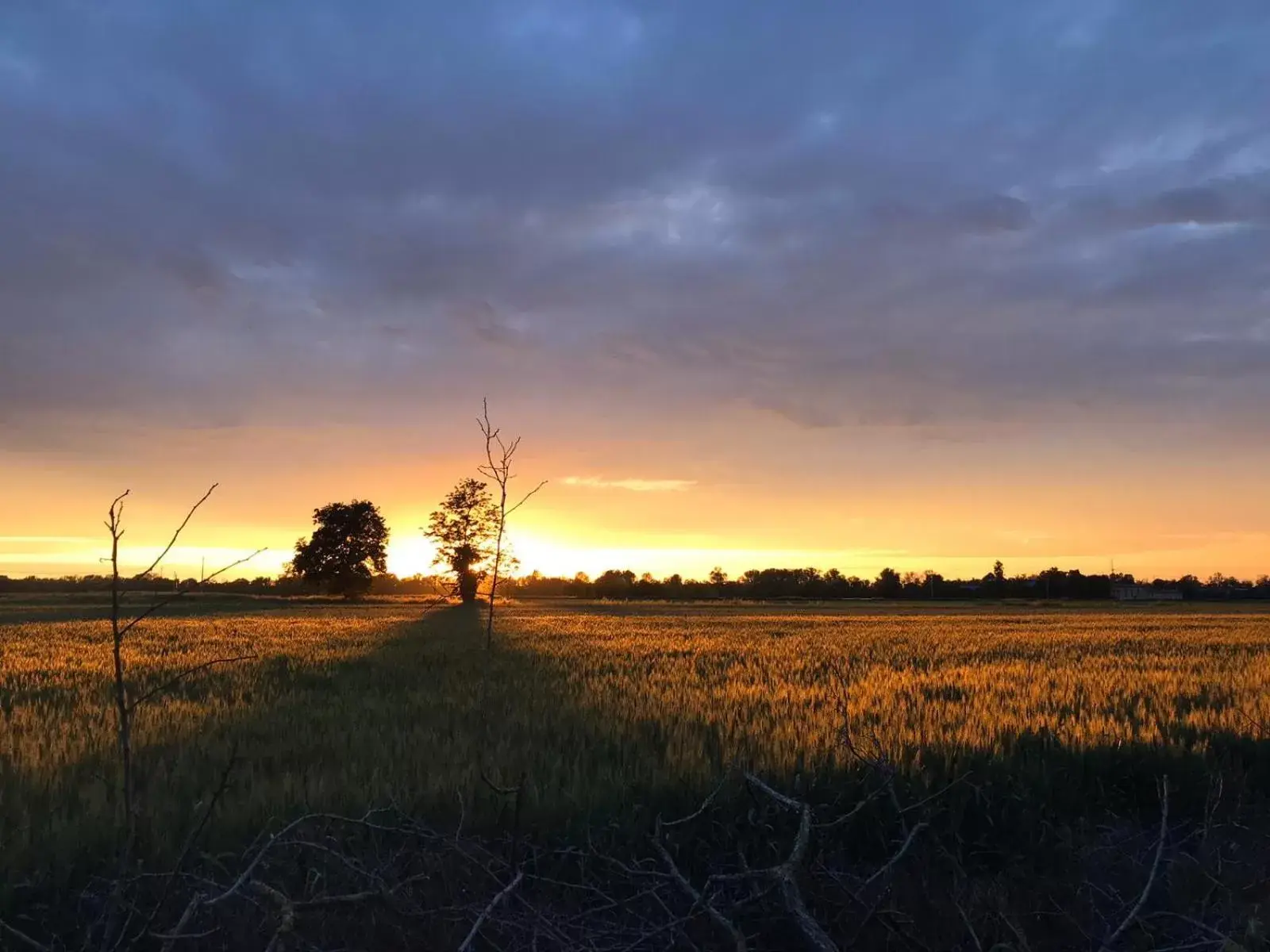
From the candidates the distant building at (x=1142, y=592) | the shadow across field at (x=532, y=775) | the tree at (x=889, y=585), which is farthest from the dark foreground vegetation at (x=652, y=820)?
the distant building at (x=1142, y=592)

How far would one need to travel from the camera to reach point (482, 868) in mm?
4648

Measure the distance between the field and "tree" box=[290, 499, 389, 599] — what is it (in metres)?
67.9

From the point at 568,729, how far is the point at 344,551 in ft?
268

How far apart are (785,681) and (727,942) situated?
8383 mm

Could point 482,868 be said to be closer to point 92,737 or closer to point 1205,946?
point 1205,946

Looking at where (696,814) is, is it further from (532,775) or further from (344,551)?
(344,551)

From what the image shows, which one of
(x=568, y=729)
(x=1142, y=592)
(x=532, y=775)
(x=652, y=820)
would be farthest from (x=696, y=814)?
(x=1142, y=592)

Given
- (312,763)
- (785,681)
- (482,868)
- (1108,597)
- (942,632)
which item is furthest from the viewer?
(1108,597)

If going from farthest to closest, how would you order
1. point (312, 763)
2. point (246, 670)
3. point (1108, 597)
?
point (1108, 597), point (246, 670), point (312, 763)

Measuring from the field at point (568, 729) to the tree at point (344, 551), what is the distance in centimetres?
6795

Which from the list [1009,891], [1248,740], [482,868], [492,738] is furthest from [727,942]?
[1248,740]

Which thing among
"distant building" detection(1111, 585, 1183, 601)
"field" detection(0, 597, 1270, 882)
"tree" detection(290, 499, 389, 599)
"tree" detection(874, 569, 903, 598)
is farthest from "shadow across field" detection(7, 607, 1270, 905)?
"distant building" detection(1111, 585, 1183, 601)

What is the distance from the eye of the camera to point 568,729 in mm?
7988

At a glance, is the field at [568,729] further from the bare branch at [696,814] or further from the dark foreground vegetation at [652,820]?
the bare branch at [696,814]
